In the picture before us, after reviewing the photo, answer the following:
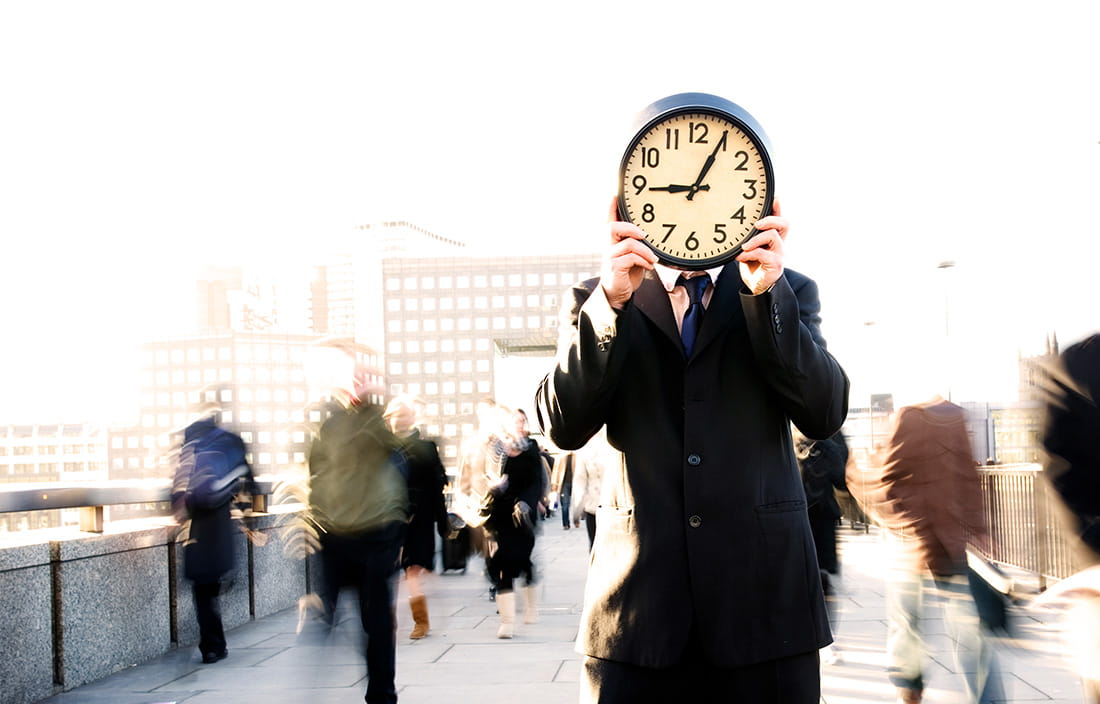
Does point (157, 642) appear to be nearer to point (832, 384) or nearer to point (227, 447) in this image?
point (227, 447)

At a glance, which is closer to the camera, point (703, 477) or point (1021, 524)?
point (703, 477)

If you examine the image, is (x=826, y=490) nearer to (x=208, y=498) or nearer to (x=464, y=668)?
(x=464, y=668)

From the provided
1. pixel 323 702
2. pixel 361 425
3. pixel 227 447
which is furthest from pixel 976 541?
pixel 227 447

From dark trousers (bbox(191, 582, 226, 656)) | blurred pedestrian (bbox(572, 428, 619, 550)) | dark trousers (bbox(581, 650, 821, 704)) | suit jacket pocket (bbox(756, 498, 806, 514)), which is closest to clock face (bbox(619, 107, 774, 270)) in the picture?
suit jacket pocket (bbox(756, 498, 806, 514))

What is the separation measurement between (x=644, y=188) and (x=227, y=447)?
21.8 feet

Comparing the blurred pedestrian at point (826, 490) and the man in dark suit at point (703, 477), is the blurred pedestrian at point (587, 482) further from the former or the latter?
the man in dark suit at point (703, 477)

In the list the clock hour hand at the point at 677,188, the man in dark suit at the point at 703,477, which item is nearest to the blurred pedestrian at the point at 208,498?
the man in dark suit at the point at 703,477

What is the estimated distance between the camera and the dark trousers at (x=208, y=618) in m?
8.29

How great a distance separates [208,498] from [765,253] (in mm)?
6671

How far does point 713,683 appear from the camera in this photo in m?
2.18

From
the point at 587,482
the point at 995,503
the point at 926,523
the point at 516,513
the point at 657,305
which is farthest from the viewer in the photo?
the point at 995,503

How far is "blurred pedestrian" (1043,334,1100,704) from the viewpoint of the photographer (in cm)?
204

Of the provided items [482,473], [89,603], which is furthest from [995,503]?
[89,603]

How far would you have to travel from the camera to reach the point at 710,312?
2312 millimetres
